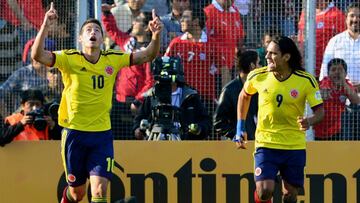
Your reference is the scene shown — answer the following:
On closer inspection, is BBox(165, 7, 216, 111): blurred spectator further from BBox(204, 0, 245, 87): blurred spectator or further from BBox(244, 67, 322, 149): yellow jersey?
BBox(244, 67, 322, 149): yellow jersey

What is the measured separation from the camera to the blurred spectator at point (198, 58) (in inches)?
477

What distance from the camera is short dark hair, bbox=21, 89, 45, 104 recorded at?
12.0 metres

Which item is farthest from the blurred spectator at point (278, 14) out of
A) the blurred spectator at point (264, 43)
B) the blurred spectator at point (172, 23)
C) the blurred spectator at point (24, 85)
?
the blurred spectator at point (24, 85)

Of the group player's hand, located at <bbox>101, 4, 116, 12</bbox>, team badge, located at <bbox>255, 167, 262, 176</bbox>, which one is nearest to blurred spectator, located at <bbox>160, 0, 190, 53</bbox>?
player's hand, located at <bbox>101, 4, 116, 12</bbox>

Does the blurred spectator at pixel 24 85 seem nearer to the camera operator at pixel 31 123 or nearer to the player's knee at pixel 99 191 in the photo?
the camera operator at pixel 31 123

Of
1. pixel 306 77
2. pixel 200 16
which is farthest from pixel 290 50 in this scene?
pixel 200 16

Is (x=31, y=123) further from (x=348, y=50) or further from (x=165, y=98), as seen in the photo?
(x=348, y=50)

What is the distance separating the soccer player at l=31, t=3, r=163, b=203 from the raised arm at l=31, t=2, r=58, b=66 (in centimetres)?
1

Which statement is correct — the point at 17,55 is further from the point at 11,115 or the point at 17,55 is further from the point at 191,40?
the point at 191,40

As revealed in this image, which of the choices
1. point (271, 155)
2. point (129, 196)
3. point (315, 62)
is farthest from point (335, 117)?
point (129, 196)

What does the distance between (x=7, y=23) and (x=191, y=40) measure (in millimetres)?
2188

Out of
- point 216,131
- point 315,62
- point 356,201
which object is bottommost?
point 356,201

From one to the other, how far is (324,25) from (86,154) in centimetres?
331

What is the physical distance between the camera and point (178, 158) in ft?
39.1
